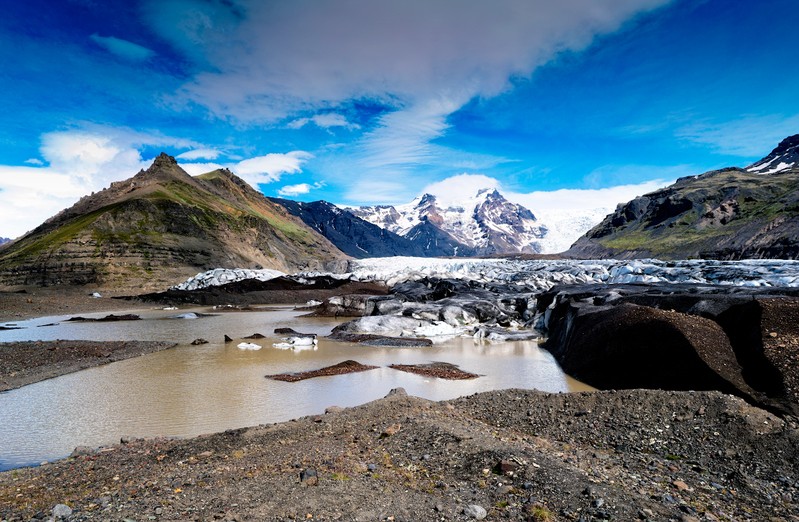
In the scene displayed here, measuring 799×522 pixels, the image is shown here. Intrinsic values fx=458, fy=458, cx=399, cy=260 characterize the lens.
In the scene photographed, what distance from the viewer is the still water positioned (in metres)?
12.7

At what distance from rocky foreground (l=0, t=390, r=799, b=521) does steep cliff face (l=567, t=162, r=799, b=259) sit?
115 meters

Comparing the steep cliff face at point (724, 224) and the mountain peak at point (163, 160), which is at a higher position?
the mountain peak at point (163, 160)

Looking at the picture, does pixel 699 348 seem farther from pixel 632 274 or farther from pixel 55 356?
pixel 632 274

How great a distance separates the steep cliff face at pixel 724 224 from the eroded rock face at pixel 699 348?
106425 mm

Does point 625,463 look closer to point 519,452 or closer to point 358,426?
point 519,452

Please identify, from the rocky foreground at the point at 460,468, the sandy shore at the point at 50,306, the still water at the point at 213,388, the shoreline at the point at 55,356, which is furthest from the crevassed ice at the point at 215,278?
the rocky foreground at the point at 460,468

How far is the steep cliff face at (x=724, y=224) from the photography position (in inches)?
4328

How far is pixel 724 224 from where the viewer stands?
150m

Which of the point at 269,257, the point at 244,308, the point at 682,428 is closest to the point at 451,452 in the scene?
the point at 682,428

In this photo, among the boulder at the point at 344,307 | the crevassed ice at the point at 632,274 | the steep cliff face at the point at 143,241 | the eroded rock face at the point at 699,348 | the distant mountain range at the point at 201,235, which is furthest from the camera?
the distant mountain range at the point at 201,235


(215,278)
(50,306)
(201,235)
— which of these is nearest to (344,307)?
(50,306)

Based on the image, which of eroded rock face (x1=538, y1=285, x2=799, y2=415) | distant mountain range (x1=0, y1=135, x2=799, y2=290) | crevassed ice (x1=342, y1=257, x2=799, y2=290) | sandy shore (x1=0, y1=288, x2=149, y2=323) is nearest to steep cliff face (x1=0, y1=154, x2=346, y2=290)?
distant mountain range (x1=0, y1=135, x2=799, y2=290)

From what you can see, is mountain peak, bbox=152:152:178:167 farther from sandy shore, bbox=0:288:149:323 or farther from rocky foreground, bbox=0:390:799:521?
rocky foreground, bbox=0:390:799:521

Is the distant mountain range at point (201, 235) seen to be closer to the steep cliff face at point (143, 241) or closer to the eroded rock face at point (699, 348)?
the steep cliff face at point (143, 241)
